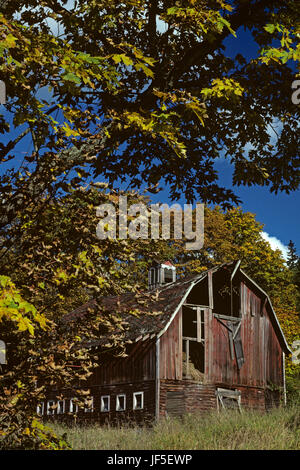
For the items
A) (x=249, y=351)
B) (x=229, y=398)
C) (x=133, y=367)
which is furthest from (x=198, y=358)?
(x=133, y=367)

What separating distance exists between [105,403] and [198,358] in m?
5.03

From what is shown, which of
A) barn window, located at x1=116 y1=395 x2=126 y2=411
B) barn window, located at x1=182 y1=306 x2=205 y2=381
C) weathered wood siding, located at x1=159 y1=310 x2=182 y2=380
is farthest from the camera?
barn window, located at x1=182 y1=306 x2=205 y2=381

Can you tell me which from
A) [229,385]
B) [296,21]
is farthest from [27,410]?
[229,385]

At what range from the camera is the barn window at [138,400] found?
23188 mm

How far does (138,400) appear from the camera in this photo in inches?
923

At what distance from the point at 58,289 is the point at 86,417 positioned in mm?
20897

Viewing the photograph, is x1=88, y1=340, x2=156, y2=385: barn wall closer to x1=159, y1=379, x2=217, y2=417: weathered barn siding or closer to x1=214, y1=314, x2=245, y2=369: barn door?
x1=159, y1=379, x2=217, y2=417: weathered barn siding

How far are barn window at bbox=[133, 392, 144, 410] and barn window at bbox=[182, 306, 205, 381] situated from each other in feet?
7.57

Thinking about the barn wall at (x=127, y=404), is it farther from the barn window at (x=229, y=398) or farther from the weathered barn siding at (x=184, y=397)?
the barn window at (x=229, y=398)

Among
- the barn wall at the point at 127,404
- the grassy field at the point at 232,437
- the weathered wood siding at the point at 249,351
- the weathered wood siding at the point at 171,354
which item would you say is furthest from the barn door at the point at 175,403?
the grassy field at the point at 232,437

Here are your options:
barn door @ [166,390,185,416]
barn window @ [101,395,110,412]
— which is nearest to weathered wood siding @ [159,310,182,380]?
barn door @ [166,390,185,416]

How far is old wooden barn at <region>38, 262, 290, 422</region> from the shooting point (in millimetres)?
23078

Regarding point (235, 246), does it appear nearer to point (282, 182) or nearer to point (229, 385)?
point (229, 385)
